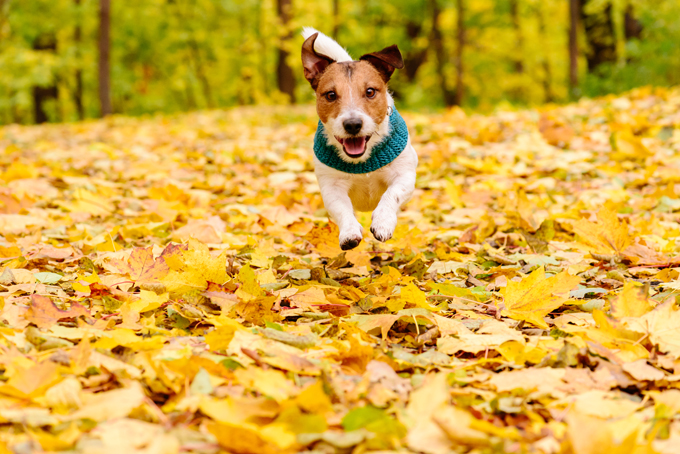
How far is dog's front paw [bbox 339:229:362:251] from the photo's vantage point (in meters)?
2.93

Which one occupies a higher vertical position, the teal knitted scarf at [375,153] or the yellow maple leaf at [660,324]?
the teal knitted scarf at [375,153]

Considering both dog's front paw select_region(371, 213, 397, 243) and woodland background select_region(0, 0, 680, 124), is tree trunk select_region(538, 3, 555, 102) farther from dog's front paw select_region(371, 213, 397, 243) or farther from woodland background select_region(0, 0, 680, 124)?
dog's front paw select_region(371, 213, 397, 243)

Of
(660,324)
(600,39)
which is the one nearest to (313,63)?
(660,324)

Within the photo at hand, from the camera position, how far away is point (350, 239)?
9.65 feet

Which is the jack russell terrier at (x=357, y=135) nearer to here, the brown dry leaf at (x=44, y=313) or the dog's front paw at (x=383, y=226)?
the dog's front paw at (x=383, y=226)

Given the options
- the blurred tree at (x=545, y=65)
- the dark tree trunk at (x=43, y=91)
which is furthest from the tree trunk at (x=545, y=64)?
the dark tree trunk at (x=43, y=91)

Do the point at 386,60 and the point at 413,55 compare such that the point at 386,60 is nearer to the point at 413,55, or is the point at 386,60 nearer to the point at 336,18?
the point at 336,18

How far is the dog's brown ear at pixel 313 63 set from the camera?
363 cm

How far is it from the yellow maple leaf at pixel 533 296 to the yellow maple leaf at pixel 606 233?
846 millimetres

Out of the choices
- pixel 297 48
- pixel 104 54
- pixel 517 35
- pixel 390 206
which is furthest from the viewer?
pixel 517 35

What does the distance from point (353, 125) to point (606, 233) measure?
1365mm

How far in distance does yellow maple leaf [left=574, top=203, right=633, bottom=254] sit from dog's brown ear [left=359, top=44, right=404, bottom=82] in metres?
1.30

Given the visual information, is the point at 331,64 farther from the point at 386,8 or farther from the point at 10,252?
the point at 386,8

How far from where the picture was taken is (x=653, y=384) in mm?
1822
